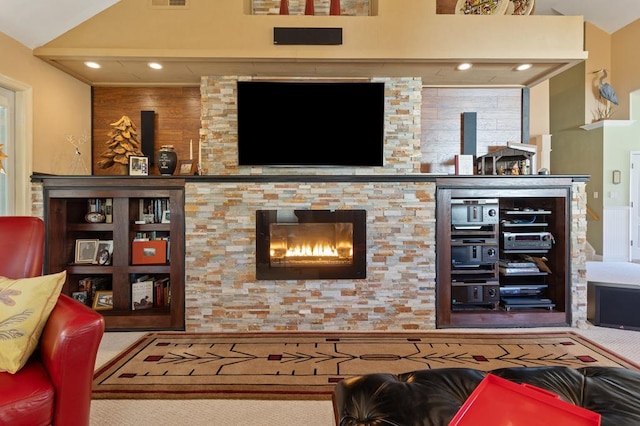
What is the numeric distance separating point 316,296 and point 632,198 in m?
6.77

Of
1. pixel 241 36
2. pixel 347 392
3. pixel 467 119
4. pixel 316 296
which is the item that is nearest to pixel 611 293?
pixel 467 119

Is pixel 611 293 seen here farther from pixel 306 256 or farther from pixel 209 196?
pixel 209 196

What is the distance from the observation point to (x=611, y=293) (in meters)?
3.31

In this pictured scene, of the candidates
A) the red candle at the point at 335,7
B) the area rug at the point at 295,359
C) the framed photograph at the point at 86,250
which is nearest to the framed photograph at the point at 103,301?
the framed photograph at the point at 86,250

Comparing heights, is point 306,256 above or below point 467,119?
below

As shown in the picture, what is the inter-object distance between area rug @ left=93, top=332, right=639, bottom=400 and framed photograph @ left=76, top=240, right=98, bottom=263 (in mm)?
1015

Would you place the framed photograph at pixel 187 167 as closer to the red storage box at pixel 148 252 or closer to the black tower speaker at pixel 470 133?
the red storage box at pixel 148 252

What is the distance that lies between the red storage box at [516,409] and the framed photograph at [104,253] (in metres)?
3.48

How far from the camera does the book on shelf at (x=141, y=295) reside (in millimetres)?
3375

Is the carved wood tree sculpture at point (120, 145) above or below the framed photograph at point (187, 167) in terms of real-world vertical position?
above

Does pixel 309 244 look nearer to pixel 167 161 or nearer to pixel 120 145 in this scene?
pixel 167 161

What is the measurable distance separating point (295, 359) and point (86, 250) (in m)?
2.33

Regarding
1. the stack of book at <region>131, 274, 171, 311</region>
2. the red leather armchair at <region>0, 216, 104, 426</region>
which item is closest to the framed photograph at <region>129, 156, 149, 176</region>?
the stack of book at <region>131, 274, 171, 311</region>

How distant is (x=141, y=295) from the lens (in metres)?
3.40
